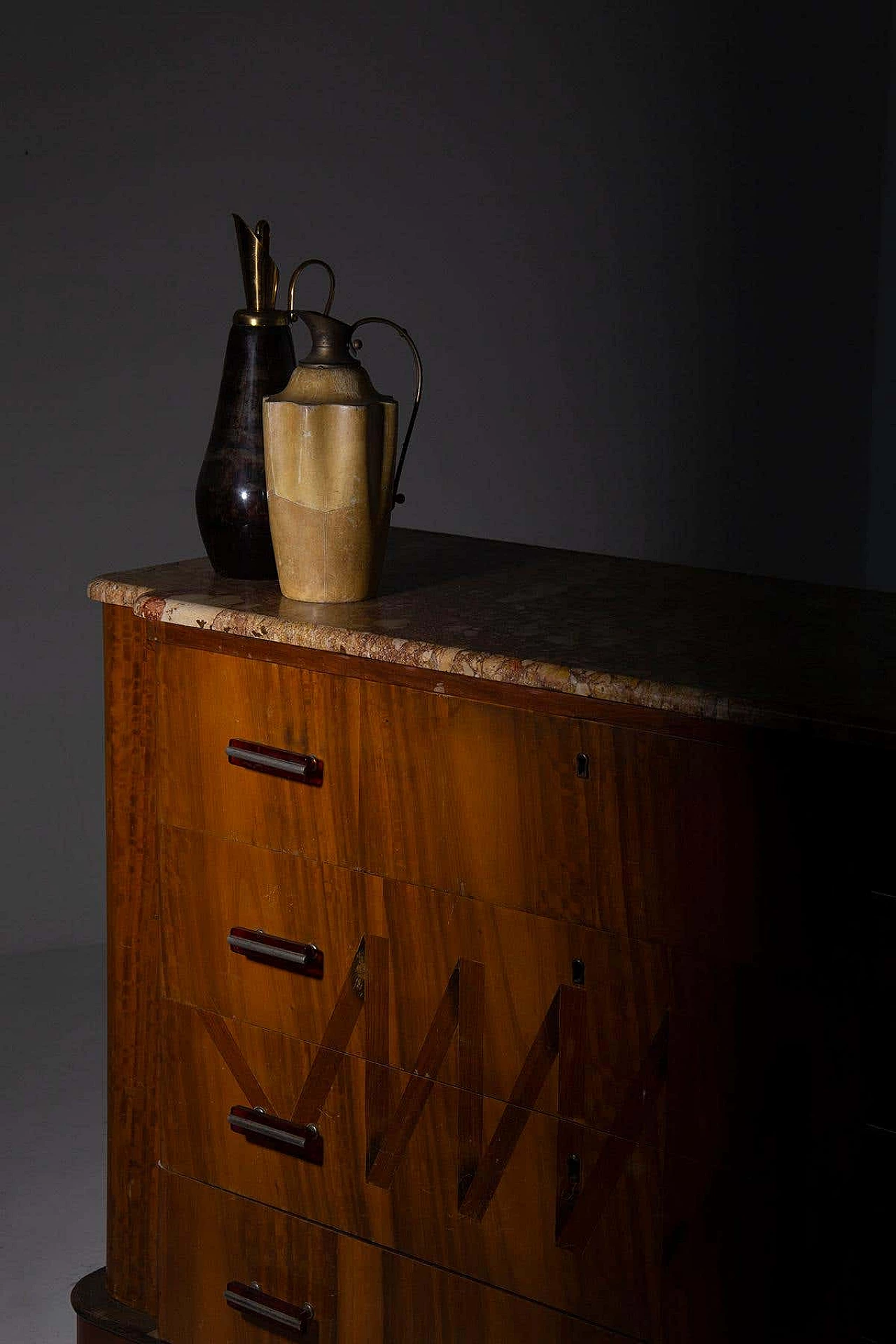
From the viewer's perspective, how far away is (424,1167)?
1578mm

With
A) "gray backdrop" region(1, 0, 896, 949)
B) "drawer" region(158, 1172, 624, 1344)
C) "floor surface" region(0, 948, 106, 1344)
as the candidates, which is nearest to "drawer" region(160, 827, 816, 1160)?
"drawer" region(158, 1172, 624, 1344)

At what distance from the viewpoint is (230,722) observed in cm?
164

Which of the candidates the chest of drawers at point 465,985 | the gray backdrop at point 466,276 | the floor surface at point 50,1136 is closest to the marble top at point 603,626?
the chest of drawers at point 465,985

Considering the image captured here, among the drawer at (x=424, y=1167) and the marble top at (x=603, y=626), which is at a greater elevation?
the marble top at (x=603, y=626)

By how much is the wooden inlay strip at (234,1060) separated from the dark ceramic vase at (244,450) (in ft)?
1.60

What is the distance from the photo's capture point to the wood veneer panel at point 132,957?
1.73 metres

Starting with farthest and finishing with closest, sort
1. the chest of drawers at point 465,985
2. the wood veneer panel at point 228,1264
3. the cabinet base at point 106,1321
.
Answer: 1. the cabinet base at point 106,1321
2. the wood veneer panel at point 228,1264
3. the chest of drawers at point 465,985

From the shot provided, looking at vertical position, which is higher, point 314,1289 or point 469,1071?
point 469,1071

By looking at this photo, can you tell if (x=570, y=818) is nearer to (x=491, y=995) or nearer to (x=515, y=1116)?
(x=491, y=995)

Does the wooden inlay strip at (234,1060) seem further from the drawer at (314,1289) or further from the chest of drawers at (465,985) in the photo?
the drawer at (314,1289)

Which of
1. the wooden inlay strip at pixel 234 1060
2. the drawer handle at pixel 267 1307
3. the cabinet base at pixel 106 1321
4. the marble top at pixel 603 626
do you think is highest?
the marble top at pixel 603 626

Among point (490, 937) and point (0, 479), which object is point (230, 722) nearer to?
point (490, 937)

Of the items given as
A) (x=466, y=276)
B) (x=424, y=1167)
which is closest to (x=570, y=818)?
(x=424, y=1167)

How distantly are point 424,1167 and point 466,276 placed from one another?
2314 mm
